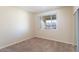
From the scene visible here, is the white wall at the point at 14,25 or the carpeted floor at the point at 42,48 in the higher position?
the white wall at the point at 14,25

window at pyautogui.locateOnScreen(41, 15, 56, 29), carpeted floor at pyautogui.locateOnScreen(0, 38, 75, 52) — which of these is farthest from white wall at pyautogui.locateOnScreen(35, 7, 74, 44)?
carpeted floor at pyautogui.locateOnScreen(0, 38, 75, 52)

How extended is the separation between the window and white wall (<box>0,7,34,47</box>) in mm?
892

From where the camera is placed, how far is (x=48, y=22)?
558cm

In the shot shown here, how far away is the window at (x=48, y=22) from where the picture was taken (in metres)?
5.28

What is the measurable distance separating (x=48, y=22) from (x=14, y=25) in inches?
87.0

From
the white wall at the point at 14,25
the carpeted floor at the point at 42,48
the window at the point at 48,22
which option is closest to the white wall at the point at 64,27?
the window at the point at 48,22

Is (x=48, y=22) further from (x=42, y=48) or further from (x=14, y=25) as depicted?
(x=42, y=48)

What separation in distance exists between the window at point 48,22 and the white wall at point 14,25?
2.92 feet

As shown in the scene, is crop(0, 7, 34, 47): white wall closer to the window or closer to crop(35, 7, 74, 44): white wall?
the window

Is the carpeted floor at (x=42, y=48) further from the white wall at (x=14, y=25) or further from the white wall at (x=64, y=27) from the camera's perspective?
the white wall at (x=64, y=27)

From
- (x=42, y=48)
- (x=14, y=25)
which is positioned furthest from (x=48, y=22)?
(x=42, y=48)

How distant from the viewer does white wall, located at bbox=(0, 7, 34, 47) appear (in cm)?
374
